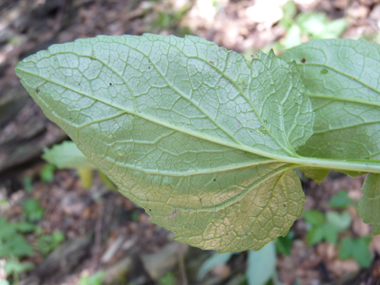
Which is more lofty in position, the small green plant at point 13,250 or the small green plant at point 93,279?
the small green plant at point 13,250

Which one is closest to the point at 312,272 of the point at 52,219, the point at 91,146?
the point at 91,146

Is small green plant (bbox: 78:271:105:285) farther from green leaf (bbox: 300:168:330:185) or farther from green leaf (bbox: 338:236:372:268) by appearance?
green leaf (bbox: 300:168:330:185)

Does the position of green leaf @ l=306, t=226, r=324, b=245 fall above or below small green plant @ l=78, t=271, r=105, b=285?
below

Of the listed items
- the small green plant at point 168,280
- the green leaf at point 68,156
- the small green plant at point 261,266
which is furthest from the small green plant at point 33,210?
the small green plant at point 261,266

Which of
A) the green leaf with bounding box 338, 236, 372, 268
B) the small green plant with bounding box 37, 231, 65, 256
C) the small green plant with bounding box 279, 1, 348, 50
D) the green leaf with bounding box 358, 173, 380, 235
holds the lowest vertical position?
the green leaf with bounding box 338, 236, 372, 268

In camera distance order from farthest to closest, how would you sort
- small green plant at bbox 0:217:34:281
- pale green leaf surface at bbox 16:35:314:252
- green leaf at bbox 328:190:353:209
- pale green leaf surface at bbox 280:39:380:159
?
small green plant at bbox 0:217:34:281
green leaf at bbox 328:190:353:209
pale green leaf surface at bbox 280:39:380:159
pale green leaf surface at bbox 16:35:314:252

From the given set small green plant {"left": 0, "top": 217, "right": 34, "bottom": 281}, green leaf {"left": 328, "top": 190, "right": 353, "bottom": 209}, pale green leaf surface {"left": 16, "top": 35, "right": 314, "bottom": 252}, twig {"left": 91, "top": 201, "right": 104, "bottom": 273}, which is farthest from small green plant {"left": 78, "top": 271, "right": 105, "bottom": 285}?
Answer: green leaf {"left": 328, "top": 190, "right": 353, "bottom": 209}

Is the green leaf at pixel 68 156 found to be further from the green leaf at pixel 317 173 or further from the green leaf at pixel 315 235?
the green leaf at pixel 315 235

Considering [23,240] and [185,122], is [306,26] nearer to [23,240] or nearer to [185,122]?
[185,122]
